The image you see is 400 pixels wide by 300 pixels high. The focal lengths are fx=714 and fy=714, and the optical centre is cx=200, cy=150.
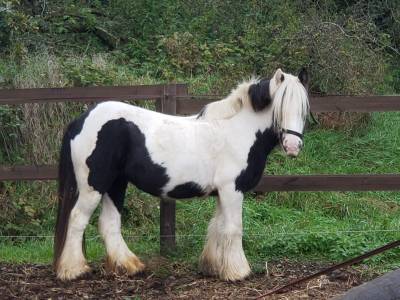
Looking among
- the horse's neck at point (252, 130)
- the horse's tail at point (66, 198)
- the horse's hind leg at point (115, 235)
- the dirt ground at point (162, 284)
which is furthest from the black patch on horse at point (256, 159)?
the horse's tail at point (66, 198)

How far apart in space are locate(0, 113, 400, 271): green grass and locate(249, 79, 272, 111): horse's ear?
1.41 meters

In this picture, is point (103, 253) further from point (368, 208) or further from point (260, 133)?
point (368, 208)

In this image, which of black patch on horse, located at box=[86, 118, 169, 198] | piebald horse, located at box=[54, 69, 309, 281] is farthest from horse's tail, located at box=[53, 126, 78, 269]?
black patch on horse, located at box=[86, 118, 169, 198]

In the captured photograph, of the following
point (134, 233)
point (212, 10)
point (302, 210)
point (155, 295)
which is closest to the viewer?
point (155, 295)

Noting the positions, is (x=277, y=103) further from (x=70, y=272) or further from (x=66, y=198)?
(x=70, y=272)

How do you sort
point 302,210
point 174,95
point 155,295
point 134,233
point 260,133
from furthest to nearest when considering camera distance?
point 302,210 < point 134,233 < point 174,95 < point 260,133 < point 155,295

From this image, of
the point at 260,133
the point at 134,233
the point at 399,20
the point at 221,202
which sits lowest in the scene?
the point at 134,233

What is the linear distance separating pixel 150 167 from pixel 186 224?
1.92m

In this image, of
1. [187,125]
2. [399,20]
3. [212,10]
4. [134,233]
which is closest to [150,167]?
[187,125]

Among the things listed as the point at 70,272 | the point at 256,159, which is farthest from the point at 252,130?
the point at 70,272

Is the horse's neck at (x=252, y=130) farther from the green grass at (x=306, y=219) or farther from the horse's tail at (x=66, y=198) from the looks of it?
the horse's tail at (x=66, y=198)

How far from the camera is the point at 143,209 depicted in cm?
761

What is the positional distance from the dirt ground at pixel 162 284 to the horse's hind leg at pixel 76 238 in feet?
0.29

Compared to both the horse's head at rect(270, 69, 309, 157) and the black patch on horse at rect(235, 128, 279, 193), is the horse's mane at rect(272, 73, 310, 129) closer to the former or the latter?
the horse's head at rect(270, 69, 309, 157)
